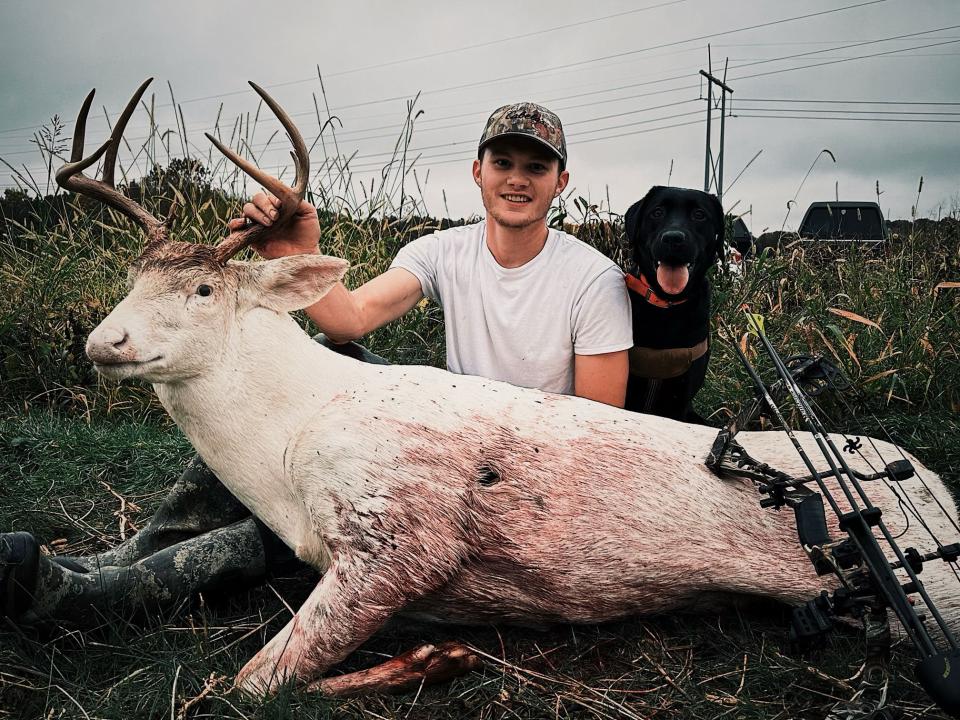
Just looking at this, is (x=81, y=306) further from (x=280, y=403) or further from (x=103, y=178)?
(x=280, y=403)

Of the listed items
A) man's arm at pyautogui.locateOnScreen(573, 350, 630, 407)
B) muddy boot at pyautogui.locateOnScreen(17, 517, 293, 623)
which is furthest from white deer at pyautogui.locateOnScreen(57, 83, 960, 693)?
man's arm at pyautogui.locateOnScreen(573, 350, 630, 407)

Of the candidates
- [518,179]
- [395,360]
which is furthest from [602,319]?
[395,360]

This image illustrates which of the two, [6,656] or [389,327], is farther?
[389,327]

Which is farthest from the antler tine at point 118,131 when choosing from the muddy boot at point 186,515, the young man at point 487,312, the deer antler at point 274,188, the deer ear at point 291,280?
the muddy boot at point 186,515

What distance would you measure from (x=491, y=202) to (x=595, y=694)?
5.81 ft

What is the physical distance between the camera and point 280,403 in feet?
7.90

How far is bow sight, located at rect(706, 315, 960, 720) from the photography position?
1601 millimetres

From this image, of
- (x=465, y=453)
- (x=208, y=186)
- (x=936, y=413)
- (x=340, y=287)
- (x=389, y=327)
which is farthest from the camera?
(x=208, y=186)

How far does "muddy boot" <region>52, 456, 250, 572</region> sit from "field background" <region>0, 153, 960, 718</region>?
30 cm

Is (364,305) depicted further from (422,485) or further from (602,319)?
(422,485)

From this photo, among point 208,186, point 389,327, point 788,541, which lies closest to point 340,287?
point 788,541

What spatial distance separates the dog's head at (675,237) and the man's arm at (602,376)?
1.12ft

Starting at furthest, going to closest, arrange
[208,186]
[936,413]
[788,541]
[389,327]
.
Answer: [208,186]
[389,327]
[936,413]
[788,541]

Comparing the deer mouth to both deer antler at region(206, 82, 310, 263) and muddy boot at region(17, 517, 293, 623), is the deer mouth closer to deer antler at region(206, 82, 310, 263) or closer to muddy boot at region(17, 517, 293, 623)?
deer antler at region(206, 82, 310, 263)
